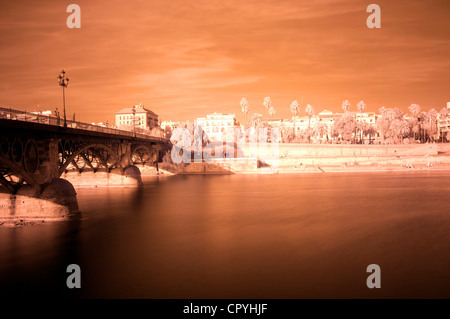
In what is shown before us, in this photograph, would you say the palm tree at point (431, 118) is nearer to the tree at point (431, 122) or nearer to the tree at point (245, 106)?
the tree at point (431, 122)

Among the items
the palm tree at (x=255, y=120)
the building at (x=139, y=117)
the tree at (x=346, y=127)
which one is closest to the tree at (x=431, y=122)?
the tree at (x=346, y=127)

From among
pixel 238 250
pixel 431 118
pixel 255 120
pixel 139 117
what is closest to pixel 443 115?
pixel 431 118

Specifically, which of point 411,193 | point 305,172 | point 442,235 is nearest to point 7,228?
point 442,235

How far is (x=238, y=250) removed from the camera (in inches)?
872

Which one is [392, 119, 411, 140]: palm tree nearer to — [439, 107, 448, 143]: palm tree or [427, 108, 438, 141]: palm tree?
[427, 108, 438, 141]: palm tree

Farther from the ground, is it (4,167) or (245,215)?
(4,167)

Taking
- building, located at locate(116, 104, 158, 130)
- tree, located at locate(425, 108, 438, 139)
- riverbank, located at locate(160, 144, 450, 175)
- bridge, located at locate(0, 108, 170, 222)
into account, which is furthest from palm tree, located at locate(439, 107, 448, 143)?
bridge, located at locate(0, 108, 170, 222)

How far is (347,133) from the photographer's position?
392 feet

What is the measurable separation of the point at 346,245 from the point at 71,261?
16.3 meters

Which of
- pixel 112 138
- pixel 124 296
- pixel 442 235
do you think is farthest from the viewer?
pixel 112 138

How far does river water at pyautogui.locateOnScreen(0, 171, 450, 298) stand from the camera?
1623 centimetres

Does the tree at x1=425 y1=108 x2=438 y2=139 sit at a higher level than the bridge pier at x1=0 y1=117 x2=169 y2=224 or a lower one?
higher

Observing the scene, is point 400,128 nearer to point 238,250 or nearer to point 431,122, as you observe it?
point 431,122
